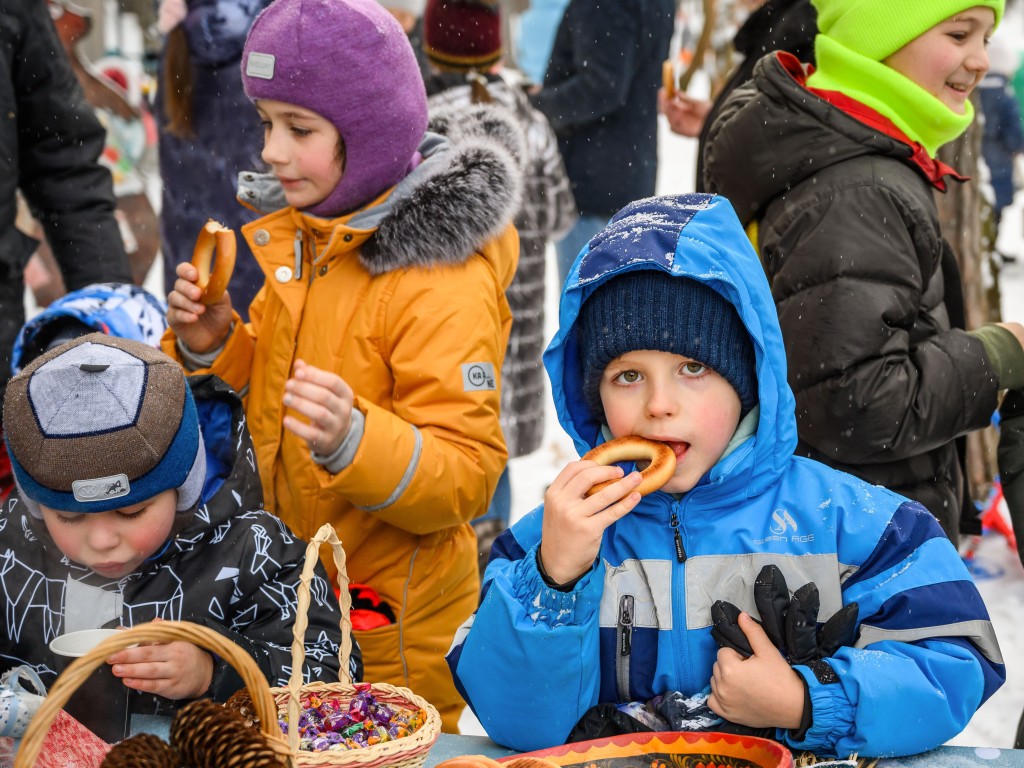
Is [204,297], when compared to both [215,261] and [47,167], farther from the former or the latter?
[47,167]

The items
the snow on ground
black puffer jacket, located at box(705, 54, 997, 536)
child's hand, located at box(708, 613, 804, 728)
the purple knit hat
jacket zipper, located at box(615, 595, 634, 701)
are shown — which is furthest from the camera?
the snow on ground

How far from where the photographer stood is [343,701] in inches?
75.3

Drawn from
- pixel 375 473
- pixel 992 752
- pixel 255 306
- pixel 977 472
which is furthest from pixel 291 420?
pixel 977 472

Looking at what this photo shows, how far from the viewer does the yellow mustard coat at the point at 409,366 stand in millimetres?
2760

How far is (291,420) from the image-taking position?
7.84ft

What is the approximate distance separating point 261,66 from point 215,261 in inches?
19.3

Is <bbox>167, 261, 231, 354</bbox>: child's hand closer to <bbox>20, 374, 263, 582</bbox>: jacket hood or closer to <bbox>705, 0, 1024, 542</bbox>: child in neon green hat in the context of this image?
<bbox>20, 374, 263, 582</bbox>: jacket hood

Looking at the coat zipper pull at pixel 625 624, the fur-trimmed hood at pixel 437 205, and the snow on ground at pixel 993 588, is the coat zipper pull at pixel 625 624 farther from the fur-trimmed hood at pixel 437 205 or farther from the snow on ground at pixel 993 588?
the snow on ground at pixel 993 588

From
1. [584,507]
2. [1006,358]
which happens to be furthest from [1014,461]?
[584,507]

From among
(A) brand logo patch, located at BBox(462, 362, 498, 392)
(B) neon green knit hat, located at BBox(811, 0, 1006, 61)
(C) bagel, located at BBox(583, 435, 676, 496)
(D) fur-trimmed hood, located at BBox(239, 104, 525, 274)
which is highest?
(B) neon green knit hat, located at BBox(811, 0, 1006, 61)

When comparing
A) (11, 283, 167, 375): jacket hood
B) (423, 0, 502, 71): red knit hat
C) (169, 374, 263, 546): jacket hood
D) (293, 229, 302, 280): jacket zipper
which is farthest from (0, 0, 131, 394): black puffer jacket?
(423, 0, 502, 71): red knit hat

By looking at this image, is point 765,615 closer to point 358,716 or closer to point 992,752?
point 992,752

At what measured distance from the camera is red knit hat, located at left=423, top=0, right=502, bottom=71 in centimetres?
501

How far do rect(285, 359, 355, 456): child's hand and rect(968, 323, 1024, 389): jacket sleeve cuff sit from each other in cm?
151
